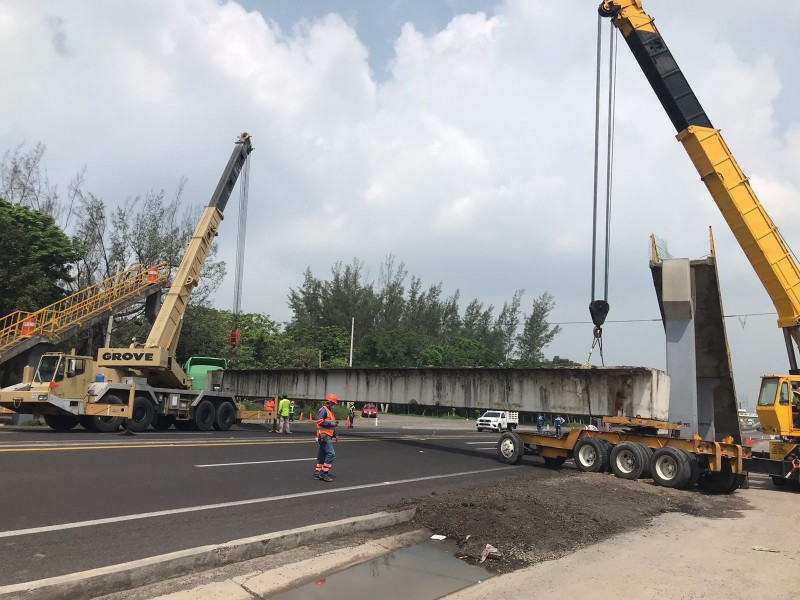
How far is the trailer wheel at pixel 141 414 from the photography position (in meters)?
22.8

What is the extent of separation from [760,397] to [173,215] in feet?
137

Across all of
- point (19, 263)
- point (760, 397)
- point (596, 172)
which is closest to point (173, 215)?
point (19, 263)

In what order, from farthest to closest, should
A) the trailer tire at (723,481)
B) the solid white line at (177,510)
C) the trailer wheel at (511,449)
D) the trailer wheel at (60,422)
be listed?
the trailer wheel at (60,422) < the trailer wheel at (511,449) < the trailer tire at (723,481) < the solid white line at (177,510)

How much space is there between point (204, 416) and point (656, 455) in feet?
60.8

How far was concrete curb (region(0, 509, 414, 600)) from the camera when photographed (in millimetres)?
4895

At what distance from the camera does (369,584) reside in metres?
6.13

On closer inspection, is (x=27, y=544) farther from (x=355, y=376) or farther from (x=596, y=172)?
(x=355, y=376)

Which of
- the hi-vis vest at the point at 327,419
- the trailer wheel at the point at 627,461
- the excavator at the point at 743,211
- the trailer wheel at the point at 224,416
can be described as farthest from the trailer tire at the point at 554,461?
the trailer wheel at the point at 224,416

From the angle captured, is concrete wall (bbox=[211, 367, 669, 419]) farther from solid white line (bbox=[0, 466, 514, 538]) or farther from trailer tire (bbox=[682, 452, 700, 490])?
solid white line (bbox=[0, 466, 514, 538])

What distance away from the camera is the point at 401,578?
638 centimetres

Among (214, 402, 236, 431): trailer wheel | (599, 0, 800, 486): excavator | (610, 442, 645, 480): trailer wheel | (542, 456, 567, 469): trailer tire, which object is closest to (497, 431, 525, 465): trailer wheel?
(542, 456, 567, 469): trailer tire

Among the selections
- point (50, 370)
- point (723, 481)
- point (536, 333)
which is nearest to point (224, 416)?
point (50, 370)

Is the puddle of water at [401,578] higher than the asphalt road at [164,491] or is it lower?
lower

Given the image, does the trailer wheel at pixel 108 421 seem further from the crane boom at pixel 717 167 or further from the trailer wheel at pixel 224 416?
the crane boom at pixel 717 167
